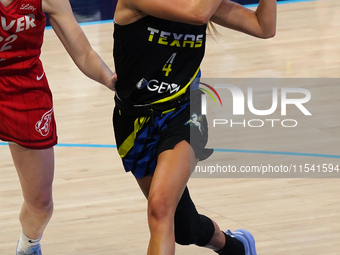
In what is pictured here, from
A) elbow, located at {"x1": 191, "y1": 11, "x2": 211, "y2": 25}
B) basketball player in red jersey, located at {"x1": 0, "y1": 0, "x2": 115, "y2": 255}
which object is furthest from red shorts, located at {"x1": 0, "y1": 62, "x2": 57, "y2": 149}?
elbow, located at {"x1": 191, "y1": 11, "x2": 211, "y2": 25}

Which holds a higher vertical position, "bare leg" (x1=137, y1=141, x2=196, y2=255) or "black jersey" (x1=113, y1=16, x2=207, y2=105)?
"black jersey" (x1=113, y1=16, x2=207, y2=105)

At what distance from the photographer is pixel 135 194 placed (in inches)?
164

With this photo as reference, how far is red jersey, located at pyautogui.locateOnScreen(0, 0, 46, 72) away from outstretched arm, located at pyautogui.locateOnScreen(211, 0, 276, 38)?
0.77 meters

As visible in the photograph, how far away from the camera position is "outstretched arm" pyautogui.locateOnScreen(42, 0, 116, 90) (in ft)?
9.37

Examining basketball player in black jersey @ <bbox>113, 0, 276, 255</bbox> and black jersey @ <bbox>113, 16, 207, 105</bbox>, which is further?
black jersey @ <bbox>113, 16, 207, 105</bbox>

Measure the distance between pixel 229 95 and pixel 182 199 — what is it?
3.46 m

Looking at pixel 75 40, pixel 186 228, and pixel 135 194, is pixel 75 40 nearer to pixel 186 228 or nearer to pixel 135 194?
pixel 186 228

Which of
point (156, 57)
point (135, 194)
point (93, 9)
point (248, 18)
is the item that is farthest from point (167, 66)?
point (93, 9)

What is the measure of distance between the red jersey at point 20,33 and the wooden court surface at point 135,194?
3.66 ft

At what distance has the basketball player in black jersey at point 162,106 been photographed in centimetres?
256

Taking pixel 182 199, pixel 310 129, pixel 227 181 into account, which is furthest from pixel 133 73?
pixel 310 129

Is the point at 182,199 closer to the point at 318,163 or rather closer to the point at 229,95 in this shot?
the point at 318,163

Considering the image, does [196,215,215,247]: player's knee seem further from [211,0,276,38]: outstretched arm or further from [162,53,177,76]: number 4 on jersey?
[211,0,276,38]: outstretched arm

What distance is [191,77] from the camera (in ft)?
9.14
